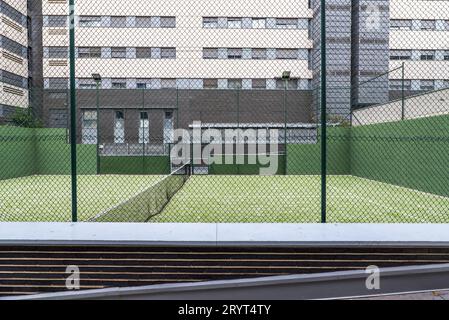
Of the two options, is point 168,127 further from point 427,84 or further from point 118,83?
point 427,84

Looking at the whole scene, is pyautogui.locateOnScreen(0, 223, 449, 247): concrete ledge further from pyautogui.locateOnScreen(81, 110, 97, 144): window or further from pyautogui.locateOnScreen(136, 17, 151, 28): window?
pyautogui.locateOnScreen(136, 17, 151, 28): window

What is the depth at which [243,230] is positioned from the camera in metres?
4.31

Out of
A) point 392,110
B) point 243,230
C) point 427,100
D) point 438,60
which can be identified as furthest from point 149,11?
point 243,230

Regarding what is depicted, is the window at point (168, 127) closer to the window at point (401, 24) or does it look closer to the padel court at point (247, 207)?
the padel court at point (247, 207)

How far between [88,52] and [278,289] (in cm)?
2829

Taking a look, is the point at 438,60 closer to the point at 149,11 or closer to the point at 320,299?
the point at 149,11

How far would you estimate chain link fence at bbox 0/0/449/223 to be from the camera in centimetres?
1245

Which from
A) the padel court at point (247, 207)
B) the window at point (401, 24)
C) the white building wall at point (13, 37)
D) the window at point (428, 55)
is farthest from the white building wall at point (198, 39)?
the padel court at point (247, 207)

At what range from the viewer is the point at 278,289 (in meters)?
3.80

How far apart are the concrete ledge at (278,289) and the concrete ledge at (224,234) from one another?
30cm

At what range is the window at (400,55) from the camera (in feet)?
131

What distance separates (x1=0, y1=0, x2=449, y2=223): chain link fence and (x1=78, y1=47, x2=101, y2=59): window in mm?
165

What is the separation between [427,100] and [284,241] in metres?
14.4

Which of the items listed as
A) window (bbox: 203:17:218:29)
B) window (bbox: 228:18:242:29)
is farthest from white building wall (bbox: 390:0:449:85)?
window (bbox: 203:17:218:29)
